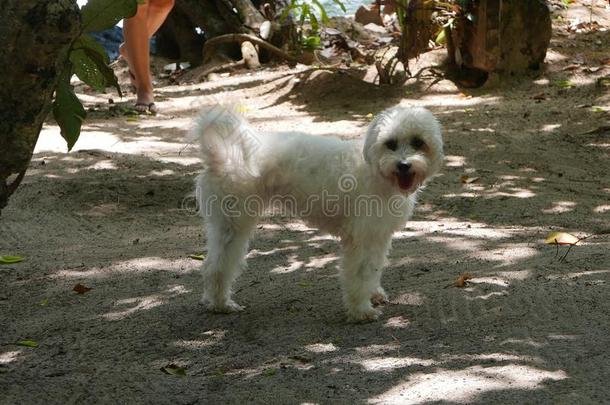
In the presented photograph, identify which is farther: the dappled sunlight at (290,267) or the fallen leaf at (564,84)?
the fallen leaf at (564,84)

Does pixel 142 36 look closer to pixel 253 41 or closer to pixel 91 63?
pixel 253 41

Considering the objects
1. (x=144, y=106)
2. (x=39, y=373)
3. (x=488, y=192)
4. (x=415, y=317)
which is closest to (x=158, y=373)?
(x=39, y=373)

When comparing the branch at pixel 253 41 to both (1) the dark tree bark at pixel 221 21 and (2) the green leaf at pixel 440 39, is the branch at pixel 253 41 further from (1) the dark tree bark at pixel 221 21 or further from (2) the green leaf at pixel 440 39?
(2) the green leaf at pixel 440 39

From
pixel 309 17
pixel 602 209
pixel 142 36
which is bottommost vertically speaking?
pixel 602 209

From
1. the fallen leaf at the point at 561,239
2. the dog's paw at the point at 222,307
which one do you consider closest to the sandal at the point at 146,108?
the dog's paw at the point at 222,307

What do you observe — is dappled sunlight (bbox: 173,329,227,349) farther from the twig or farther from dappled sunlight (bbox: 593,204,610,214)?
the twig

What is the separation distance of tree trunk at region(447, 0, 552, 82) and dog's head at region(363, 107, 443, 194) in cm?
556

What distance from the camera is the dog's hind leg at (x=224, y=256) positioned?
186 inches

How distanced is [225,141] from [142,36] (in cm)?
526

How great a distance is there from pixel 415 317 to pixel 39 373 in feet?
6.41

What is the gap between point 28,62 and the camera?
3.10 meters

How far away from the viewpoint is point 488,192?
721 centimetres

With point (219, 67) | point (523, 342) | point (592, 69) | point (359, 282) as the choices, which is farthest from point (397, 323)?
point (219, 67)

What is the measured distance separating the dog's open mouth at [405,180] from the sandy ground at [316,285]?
0.71 metres
